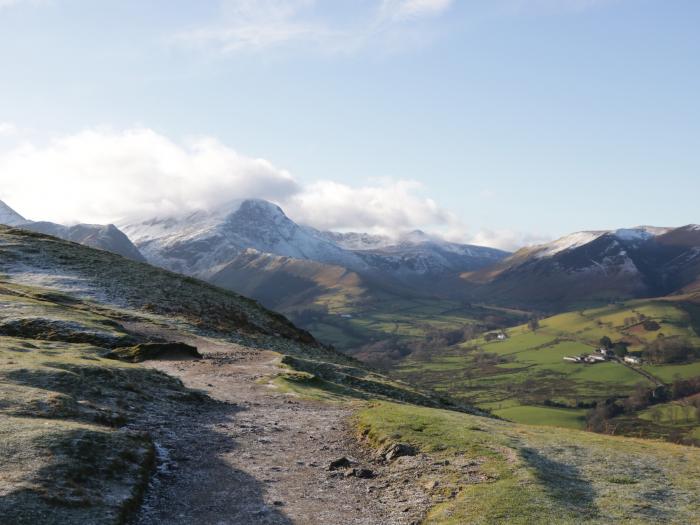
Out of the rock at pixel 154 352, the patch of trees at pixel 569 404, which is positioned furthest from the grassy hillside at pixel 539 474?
the patch of trees at pixel 569 404

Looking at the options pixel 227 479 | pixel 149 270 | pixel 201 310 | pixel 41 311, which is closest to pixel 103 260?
pixel 149 270

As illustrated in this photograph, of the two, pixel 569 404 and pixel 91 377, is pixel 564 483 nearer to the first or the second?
pixel 91 377

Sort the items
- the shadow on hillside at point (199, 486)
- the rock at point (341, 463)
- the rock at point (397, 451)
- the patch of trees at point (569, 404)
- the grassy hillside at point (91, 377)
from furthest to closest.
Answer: the patch of trees at point (569, 404), the rock at point (397, 451), the rock at point (341, 463), the shadow on hillside at point (199, 486), the grassy hillside at point (91, 377)

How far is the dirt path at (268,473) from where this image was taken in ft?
57.6

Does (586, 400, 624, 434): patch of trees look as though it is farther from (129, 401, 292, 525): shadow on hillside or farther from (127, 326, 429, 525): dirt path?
(129, 401, 292, 525): shadow on hillside

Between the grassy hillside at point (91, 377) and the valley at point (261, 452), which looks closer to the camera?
the grassy hillside at point (91, 377)

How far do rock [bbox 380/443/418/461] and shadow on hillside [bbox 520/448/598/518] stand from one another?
487cm

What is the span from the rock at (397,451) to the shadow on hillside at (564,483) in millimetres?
4866

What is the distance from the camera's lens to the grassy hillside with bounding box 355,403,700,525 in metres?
17.1

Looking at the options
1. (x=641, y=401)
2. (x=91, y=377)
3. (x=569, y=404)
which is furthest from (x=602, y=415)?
(x=91, y=377)

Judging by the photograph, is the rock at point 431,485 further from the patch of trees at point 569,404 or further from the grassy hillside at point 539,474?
the patch of trees at point 569,404

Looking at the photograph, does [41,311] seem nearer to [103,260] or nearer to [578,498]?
[103,260]

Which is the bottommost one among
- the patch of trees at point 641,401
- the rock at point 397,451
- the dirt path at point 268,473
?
the patch of trees at point 641,401

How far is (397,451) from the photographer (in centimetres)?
2409
